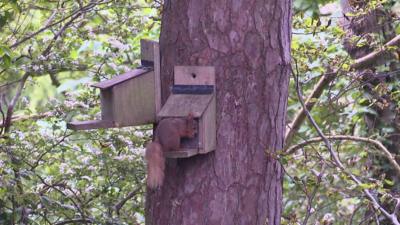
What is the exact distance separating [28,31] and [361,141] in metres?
1.80

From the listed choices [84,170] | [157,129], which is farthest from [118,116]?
[84,170]

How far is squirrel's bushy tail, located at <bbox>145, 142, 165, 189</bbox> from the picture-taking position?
70.5 inches

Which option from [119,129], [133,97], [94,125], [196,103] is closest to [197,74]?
[196,103]

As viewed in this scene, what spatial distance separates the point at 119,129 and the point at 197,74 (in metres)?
1.15

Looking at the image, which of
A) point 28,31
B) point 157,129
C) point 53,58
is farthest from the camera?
point 28,31

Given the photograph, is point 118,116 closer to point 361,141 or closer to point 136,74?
point 136,74

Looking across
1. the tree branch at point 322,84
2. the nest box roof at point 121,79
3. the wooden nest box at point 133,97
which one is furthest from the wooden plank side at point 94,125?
the tree branch at point 322,84

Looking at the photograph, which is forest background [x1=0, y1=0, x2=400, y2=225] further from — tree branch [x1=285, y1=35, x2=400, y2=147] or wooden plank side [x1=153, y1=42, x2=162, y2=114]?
wooden plank side [x1=153, y1=42, x2=162, y2=114]

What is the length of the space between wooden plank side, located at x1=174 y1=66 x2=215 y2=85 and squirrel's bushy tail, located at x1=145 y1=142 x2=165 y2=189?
8.5 inches

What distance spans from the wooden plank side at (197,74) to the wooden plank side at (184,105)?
0.14 ft

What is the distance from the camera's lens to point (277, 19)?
1931 millimetres

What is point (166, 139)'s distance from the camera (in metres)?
1.78

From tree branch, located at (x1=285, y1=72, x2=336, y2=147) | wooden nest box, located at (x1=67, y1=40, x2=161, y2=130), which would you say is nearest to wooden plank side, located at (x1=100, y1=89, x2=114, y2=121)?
wooden nest box, located at (x1=67, y1=40, x2=161, y2=130)

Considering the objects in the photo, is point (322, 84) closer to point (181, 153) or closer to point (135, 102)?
point (135, 102)
